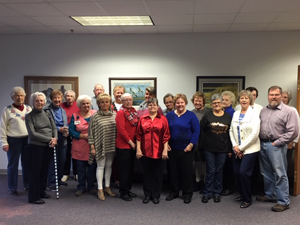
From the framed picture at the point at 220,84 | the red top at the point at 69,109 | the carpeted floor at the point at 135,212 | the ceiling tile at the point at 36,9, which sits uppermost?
the ceiling tile at the point at 36,9

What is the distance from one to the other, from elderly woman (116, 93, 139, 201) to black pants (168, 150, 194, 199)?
56cm

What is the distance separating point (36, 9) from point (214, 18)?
2667mm

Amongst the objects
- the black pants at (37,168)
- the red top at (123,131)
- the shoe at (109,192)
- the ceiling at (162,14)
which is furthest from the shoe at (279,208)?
the black pants at (37,168)

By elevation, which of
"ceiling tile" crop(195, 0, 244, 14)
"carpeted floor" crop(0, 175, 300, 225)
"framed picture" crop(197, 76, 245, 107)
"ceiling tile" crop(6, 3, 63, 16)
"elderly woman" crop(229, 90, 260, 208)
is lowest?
"carpeted floor" crop(0, 175, 300, 225)

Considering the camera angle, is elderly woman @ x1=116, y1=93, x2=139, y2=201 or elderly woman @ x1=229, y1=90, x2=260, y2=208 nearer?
elderly woman @ x1=229, y1=90, x2=260, y2=208

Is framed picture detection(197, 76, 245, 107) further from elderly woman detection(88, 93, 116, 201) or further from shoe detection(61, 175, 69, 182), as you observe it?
shoe detection(61, 175, 69, 182)

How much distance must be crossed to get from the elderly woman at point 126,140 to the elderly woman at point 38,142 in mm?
910

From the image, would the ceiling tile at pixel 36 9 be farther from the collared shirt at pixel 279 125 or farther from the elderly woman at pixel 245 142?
the collared shirt at pixel 279 125

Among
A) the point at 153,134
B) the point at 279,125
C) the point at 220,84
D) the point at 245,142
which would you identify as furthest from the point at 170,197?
the point at 220,84

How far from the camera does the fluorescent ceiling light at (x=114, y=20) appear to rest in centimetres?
410

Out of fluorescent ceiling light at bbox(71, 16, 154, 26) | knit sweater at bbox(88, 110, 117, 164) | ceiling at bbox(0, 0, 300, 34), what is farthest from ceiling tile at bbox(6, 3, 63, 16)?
knit sweater at bbox(88, 110, 117, 164)

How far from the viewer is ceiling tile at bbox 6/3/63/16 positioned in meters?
3.51

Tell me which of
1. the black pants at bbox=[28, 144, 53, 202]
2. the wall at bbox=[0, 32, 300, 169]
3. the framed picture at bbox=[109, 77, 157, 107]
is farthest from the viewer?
the framed picture at bbox=[109, 77, 157, 107]

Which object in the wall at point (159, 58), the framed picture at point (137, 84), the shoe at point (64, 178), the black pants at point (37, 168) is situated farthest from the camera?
the framed picture at point (137, 84)
